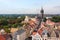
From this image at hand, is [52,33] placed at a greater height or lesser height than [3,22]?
greater

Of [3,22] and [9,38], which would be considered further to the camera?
[3,22]

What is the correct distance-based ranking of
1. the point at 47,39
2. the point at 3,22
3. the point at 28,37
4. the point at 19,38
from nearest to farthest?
the point at 47,39, the point at 19,38, the point at 28,37, the point at 3,22

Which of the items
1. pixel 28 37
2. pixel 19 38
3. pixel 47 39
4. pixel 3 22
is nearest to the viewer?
pixel 47 39

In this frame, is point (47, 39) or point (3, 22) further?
point (3, 22)

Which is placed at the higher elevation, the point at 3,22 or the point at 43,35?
the point at 43,35

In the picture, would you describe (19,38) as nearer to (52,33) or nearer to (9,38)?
(9,38)

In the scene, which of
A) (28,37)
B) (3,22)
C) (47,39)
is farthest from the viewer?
(3,22)

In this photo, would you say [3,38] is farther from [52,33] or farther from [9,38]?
[52,33]

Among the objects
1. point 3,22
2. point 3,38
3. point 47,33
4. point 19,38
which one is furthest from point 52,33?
point 3,22

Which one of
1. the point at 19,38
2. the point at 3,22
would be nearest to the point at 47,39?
the point at 19,38
